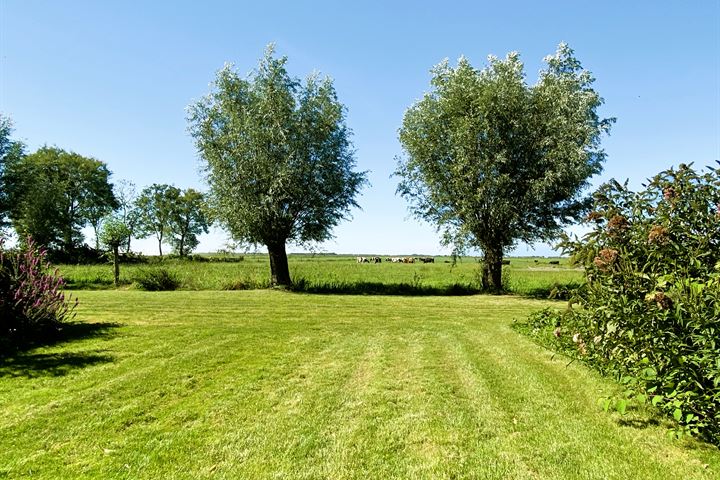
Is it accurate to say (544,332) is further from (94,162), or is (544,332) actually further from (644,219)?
(94,162)

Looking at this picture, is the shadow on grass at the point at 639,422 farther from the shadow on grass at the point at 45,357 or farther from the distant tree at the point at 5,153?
the distant tree at the point at 5,153

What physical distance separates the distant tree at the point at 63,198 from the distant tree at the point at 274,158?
29.3m

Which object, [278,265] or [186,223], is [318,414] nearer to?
[278,265]

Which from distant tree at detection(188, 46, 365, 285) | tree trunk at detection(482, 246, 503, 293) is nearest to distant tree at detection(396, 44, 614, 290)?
tree trunk at detection(482, 246, 503, 293)

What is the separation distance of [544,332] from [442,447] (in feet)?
18.6

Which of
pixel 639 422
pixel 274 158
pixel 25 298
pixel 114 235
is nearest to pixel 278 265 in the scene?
pixel 274 158

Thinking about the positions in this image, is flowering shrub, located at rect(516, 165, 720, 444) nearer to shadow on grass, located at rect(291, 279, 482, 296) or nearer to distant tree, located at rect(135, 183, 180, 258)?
shadow on grass, located at rect(291, 279, 482, 296)

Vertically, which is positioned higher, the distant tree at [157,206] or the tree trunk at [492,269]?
the distant tree at [157,206]

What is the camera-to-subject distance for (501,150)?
1870 cm

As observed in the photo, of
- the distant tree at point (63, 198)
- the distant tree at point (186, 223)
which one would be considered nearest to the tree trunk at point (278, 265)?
the distant tree at point (63, 198)

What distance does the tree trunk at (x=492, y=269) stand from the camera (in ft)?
65.8

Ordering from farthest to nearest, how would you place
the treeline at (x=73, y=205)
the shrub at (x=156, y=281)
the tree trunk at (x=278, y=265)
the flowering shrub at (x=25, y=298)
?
1. the treeline at (x=73, y=205)
2. the tree trunk at (x=278, y=265)
3. the shrub at (x=156, y=281)
4. the flowering shrub at (x=25, y=298)

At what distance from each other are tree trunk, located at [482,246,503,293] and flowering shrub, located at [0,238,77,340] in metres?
16.7

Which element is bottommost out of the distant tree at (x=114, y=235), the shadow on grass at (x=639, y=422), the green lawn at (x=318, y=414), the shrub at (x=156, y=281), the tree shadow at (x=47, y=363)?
the shadow on grass at (x=639, y=422)
